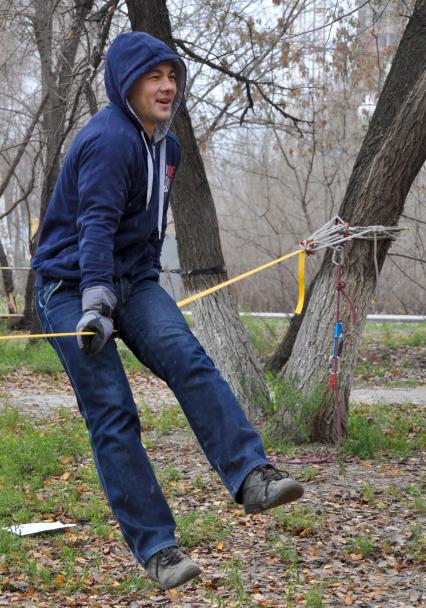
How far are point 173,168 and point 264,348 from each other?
31.6ft

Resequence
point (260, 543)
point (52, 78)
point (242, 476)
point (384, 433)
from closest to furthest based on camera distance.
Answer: point (242, 476), point (260, 543), point (384, 433), point (52, 78)

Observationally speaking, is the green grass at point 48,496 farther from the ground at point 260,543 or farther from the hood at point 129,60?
the hood at point 129,60

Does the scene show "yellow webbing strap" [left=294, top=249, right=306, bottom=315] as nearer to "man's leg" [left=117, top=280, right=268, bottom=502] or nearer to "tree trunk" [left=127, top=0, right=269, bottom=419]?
"man's leg" [left=117, top=280, right=268, bottom=502]

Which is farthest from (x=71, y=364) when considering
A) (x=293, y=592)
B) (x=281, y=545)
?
(x=281, y=545)

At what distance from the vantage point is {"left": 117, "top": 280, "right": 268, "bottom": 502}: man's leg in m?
4.11

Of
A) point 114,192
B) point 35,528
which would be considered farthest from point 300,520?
point 114,192

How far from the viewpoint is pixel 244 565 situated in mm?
5781

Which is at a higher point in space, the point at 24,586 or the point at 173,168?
the point at 173,168

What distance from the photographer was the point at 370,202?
24.6ft

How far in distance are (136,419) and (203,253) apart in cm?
423

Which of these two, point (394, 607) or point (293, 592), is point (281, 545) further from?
point (394, 607)

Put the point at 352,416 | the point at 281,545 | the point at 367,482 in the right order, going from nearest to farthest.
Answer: the point at 281,545, the point at 367,482, the point at 352,416

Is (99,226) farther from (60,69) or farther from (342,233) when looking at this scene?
(60,69)

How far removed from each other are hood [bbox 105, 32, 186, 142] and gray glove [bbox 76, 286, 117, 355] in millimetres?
816
